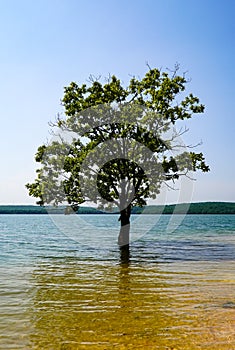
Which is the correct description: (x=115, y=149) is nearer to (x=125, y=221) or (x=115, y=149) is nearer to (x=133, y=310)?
(x=125, y=221)

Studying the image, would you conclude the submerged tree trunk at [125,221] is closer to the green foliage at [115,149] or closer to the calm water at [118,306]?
the green foliage at [115,149]

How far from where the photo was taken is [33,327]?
11.6 meters

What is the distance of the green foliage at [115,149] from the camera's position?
32625 mm

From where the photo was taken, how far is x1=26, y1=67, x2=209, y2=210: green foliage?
107 ft

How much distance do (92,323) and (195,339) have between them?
297 centimetres

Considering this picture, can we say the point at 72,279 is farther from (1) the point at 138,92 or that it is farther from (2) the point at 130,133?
(1) the point at 138,92

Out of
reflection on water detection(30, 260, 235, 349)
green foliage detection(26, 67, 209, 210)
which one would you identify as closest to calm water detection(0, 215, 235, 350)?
reflection on water detection(30, 260, 235, 349)

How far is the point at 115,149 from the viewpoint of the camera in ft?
109

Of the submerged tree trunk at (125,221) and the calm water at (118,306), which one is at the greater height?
the submerged tree trunk at (125,221)

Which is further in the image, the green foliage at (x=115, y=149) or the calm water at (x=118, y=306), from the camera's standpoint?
the green foliage at (x=115, y=149)

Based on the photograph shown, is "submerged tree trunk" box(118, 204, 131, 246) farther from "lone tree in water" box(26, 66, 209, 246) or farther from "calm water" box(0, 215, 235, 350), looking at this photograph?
"calm water" box(0, 215, 235, 350)

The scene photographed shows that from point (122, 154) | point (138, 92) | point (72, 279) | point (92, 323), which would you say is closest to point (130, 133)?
point (122, 154)

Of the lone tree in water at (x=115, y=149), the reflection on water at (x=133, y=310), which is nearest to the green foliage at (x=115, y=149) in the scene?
the lone tree in water at (x=115, y=149)

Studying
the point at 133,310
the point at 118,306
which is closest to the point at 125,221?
the point at 118,306
